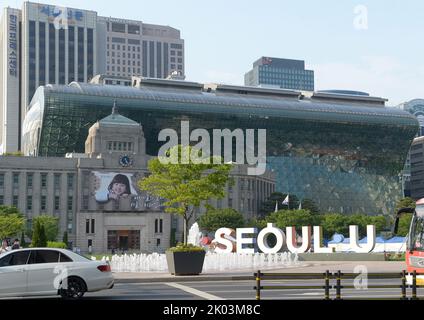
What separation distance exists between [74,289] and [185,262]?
1272cm

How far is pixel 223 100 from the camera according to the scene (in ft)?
452

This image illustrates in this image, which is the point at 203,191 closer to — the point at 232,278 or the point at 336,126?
the point at 232,278

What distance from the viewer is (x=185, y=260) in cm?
3103

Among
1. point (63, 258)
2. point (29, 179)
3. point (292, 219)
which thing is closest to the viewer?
point (63, 258)

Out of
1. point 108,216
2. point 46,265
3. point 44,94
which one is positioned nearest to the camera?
point 46,265

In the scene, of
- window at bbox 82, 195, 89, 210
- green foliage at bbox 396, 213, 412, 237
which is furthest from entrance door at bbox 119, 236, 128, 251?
green foliage at bbox 396, 213, 412, 237

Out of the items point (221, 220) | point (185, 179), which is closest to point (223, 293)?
point (185, 179)

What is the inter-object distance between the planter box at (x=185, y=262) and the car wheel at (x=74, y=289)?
12398 mm

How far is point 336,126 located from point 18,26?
269 ft

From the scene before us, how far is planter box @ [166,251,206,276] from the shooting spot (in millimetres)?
30984

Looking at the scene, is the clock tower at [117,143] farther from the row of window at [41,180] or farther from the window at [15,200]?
the window at [15,200]

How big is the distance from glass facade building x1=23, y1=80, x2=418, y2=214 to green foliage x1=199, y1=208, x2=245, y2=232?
3212 cm

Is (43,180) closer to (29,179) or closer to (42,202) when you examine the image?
(29,179)
